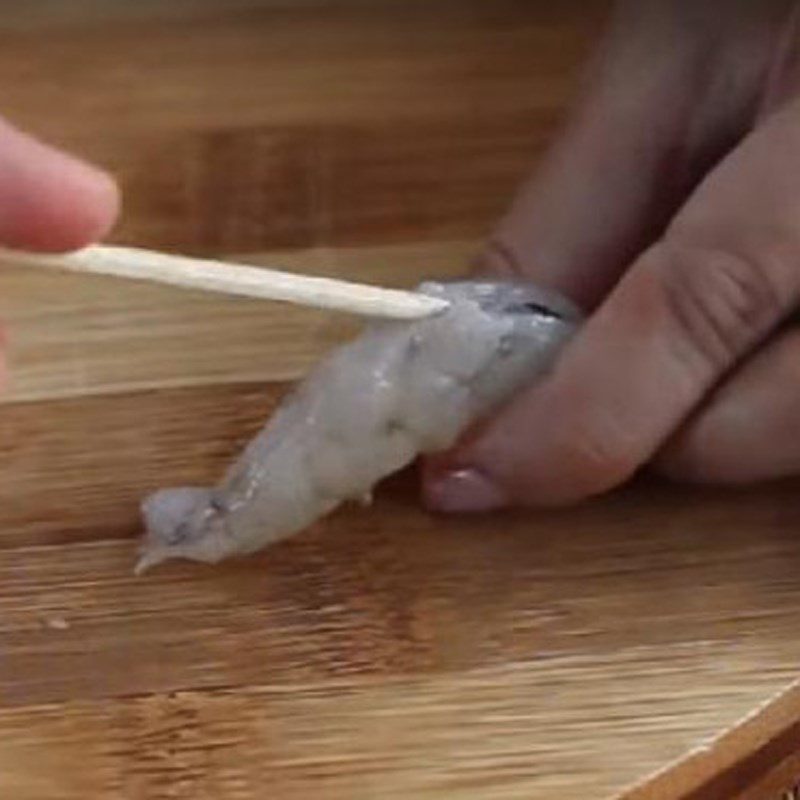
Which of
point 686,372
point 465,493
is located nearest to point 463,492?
point 465,493

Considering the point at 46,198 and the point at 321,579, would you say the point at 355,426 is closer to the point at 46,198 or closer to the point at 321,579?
the point at 321,579

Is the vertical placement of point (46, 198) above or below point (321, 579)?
above

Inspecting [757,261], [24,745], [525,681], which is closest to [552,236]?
[757,261]

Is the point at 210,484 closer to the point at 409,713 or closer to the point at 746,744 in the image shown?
the point at 409,713

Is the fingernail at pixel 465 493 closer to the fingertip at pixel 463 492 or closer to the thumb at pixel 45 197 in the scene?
the fingertip at pixel 463 492

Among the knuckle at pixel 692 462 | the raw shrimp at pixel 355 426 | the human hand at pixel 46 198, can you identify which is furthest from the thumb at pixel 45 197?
the knuckle at pixel 692 462

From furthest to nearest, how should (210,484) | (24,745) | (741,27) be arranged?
(741,27) → (210,484) → (24,745)
